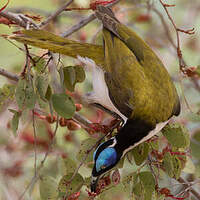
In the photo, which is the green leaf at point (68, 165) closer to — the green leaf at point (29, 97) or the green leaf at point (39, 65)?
the green leaf at point (29, 97)

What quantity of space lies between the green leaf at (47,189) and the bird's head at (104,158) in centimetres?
30

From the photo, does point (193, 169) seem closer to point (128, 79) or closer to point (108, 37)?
point (128, 79)

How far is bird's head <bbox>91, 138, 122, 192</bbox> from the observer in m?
2.99

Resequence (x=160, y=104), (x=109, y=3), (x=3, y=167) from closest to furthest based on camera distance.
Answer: (x=160, y=104), (x=109, y=3), (x=3, y=167)

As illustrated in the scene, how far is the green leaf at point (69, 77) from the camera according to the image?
2932 mm

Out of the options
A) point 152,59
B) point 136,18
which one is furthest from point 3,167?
point 136,18

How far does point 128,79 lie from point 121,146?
58 cm

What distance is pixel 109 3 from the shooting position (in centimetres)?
363

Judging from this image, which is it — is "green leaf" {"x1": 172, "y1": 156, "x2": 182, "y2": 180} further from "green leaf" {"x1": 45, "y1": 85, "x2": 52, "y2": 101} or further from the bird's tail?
the bird's tail

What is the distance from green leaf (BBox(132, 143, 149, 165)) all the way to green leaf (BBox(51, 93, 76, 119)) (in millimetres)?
552

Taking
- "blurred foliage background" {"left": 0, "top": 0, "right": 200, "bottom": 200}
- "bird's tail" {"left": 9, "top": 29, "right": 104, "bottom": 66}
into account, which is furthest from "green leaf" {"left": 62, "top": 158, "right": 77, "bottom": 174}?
"bird's tail" {"left": 9, "top": 29, "right": 104, "bottom": 66}

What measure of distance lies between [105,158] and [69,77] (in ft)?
1.97

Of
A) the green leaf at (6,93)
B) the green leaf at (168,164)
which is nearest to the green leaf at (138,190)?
the green leaf at (168,164)

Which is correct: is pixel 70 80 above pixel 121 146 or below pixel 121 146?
above
